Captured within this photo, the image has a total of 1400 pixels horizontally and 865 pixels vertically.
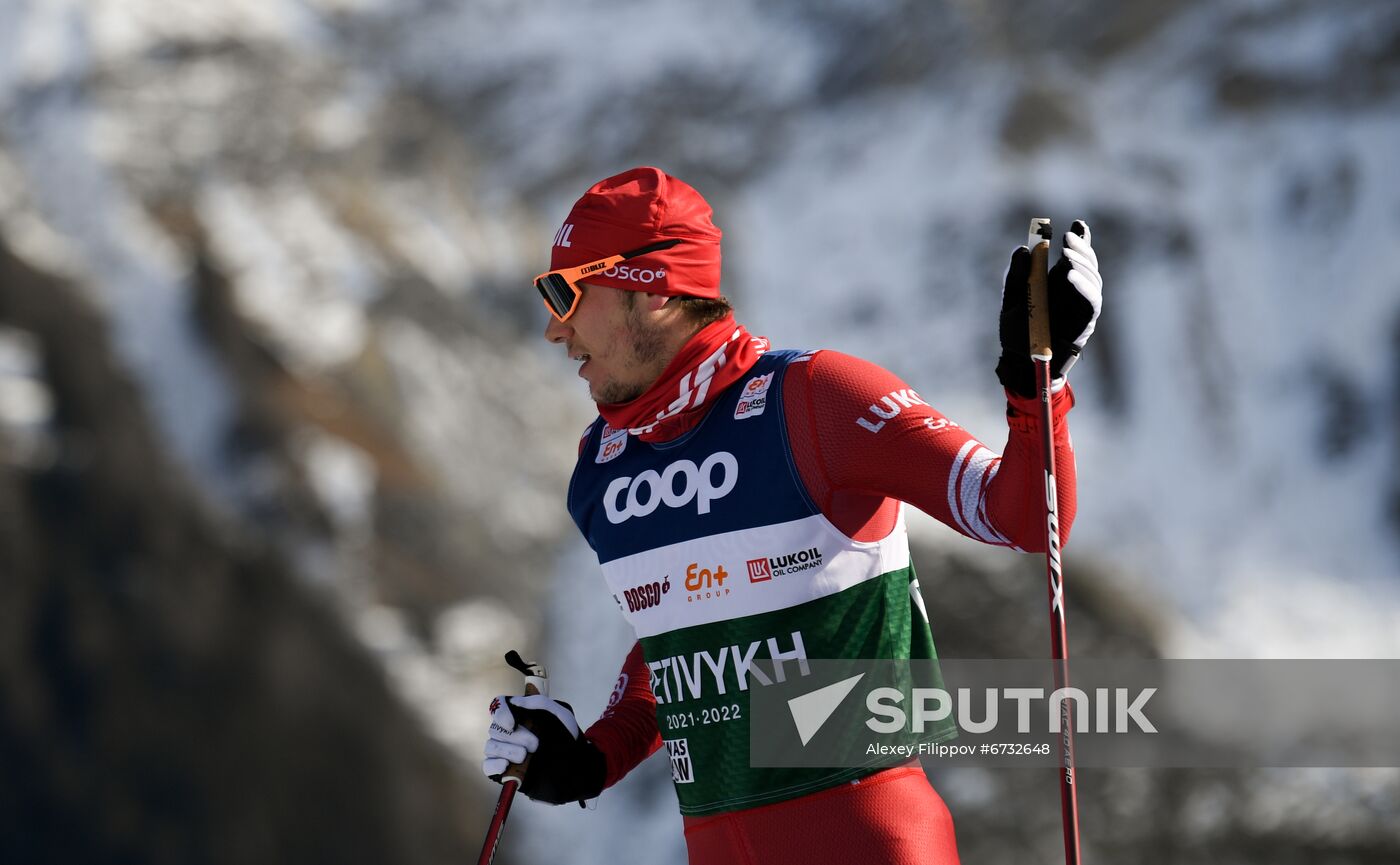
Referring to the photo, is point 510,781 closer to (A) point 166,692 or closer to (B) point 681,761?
(B) point 681,761

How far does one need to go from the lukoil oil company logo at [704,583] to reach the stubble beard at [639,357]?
0.43 metres

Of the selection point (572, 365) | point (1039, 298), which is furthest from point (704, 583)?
point (572, 365)

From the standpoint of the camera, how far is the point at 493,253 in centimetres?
2977

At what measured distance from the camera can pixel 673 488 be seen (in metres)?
3.09

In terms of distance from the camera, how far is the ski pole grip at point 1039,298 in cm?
248

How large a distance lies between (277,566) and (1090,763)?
1334cm

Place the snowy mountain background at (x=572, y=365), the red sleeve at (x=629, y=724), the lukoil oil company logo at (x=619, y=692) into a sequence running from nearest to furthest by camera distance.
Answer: the red sleeve at (x=629, y=724), the lukoil oil company logo at (x=619, y=692), the snowy mountain background at (x=572, y=365)

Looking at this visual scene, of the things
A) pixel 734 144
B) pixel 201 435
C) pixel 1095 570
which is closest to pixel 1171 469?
pixel 1095 570

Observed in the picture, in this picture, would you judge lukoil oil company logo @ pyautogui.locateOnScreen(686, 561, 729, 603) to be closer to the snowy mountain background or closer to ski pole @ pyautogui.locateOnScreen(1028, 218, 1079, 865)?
ski pole @ pyautogui.locateOnScreen(1028, 218, 1079, 865)

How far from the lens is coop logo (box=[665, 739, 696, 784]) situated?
3.04m

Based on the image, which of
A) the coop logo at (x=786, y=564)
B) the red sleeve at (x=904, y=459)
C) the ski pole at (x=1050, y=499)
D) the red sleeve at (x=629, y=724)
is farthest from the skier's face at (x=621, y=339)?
the ski pole at (x=1050, y=499)

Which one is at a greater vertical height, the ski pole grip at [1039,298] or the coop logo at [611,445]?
the coop logo at [611,445]

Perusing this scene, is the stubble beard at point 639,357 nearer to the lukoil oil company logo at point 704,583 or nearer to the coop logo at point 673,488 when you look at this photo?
the coop logo at point 673,488

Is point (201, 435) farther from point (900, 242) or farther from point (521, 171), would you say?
point (900, 242)
